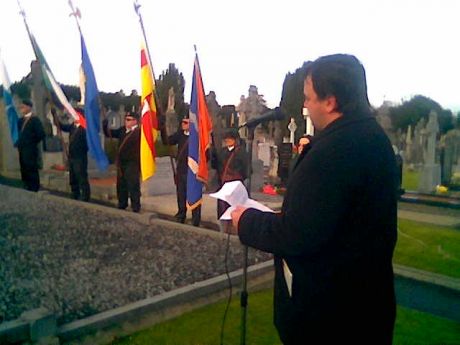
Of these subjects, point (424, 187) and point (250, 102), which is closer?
point (424, 187)

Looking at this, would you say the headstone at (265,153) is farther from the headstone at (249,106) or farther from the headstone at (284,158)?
the headstone at (284,158)

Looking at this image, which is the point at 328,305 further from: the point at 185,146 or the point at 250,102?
the point at 250,102

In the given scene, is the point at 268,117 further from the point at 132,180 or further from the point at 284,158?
the point at 284,158

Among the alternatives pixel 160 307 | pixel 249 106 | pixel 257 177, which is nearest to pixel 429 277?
pixel 160 307

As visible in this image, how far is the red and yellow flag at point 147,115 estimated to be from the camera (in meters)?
7.61

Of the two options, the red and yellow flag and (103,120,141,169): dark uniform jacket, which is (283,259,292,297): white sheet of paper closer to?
the red and yellow flag

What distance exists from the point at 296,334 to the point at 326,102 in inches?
39.1

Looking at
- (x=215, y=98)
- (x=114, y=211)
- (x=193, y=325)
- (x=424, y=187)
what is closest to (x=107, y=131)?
(x=114, y=211)

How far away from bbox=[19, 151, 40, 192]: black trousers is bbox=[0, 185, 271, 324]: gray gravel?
2.70m

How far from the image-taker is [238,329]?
13.4ft

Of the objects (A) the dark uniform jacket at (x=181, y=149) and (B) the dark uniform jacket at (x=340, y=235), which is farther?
(A) the dark uniform jacket at (x=181, y=149)

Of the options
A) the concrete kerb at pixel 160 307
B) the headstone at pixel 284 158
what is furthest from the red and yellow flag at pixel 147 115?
the headstone at pixel 284 158

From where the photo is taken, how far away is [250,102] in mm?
20500

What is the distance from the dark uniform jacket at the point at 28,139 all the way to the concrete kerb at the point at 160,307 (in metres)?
7.61
